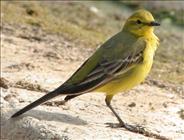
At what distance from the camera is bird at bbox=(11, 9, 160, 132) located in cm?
787

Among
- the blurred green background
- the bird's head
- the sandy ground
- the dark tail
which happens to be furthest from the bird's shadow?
the blurred green background

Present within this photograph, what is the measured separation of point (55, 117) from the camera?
8203 millimetres

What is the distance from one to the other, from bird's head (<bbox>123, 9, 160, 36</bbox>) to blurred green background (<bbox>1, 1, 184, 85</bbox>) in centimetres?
213

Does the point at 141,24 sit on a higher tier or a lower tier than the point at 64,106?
higher

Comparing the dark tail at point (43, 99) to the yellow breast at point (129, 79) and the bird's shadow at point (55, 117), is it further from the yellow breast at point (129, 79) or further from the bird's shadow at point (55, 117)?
the yellow breast at point (129, 79)

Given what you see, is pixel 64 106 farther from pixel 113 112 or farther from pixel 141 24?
pixel 141 24

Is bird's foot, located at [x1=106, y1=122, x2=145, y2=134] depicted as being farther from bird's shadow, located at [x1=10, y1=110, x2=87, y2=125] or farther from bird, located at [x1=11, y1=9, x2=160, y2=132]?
bird's shadow, located at [x1=10, y1=110, x2=87, y2=125]

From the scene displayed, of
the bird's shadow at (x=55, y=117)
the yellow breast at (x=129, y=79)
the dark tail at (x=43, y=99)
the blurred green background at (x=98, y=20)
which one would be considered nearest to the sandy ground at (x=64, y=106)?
the bird's shadow at (x=55, y=117)

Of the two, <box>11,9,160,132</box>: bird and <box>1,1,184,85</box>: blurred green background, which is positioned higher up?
<box>11,9,160,132</box>: bird

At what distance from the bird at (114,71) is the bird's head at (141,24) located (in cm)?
7

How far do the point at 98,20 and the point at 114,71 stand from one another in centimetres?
568

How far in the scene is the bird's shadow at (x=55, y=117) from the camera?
811 cm

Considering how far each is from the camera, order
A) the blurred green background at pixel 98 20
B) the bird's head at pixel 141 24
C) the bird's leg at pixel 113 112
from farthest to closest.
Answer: the blurred green background at pixel 98 20 < the bird's head at pixel 141 24 < the bird's leg at pixel 113 112

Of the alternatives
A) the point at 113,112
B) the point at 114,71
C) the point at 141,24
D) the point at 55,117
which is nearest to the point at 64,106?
the point at 55,117
